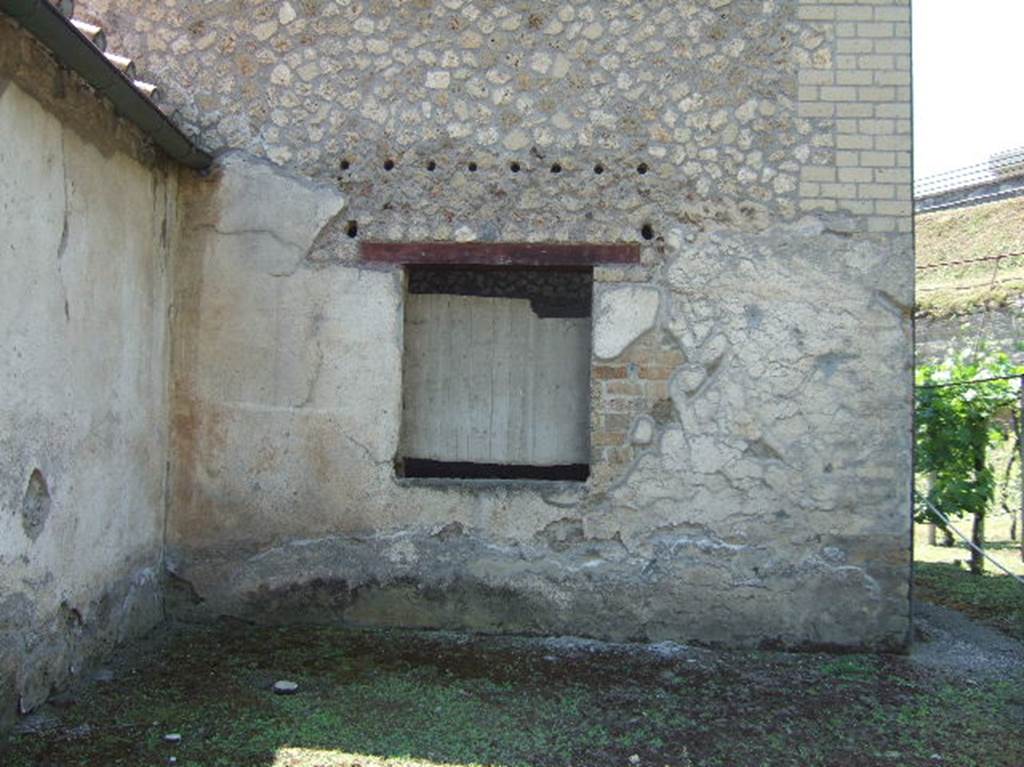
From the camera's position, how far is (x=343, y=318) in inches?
191

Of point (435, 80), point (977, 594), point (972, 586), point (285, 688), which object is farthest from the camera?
point (972, 586)

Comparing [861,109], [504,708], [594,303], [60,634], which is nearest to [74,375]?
[60,634]

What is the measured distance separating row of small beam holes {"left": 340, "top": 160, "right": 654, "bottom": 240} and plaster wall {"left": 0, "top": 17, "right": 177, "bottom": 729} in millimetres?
947

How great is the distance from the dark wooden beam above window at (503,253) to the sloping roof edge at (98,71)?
1.04 metres

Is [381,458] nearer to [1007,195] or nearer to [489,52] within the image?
[489,52]

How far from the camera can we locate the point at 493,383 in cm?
539

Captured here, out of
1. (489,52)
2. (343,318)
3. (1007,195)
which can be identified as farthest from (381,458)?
(1007,195)

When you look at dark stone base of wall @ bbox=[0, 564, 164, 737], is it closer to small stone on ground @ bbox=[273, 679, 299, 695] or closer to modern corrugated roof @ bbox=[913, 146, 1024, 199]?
small stone on ground @ bbox=[273, 679, 299, 695]

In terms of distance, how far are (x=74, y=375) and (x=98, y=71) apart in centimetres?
122

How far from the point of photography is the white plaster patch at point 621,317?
4.76m

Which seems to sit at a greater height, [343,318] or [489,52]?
[489,52]

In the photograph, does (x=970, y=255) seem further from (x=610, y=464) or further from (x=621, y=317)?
(x=610, y=464)

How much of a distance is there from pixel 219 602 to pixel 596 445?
84.8 inches

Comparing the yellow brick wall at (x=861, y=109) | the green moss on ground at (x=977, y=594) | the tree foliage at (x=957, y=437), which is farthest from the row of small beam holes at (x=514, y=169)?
the tree foliage at (x=957, y=437)
